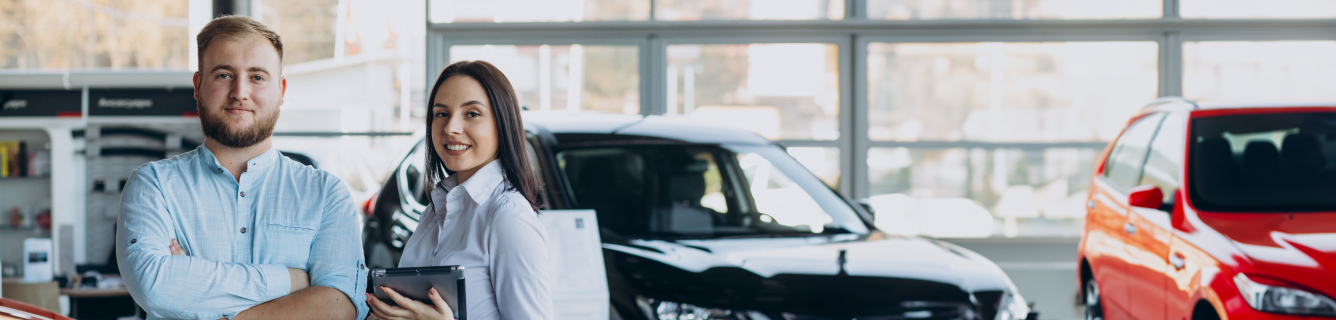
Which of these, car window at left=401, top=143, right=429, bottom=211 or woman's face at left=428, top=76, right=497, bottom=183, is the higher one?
woman's face at left=428, top=76, right=497, bottom=183

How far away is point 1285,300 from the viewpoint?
2.96 metres

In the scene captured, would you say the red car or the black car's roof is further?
the black car's roof

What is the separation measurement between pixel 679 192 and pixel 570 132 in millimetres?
460

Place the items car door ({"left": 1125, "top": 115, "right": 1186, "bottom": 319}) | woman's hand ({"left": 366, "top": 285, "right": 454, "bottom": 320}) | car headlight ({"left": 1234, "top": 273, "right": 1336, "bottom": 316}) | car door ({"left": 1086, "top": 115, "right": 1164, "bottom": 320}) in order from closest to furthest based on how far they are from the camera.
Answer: woman's hand ({"left": 366, "top": 285, "right": 454, "bottom": 320})
car headlight ({"left": 1234, "top": 273, "right": 1336, "bottom": 316})
car door ({"left": 1125, "top": 115, "right": 1186, "bottom": 319})
car door ({"left": 1086, "top": 115, "right": 1164, "bottom": 320})

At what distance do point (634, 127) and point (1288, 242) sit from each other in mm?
2310

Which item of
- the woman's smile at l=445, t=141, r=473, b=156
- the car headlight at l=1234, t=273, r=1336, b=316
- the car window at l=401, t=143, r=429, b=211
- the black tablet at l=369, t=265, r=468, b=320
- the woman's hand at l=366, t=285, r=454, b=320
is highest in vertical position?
the woman's smile at l=445, t=141, r=473, b=156

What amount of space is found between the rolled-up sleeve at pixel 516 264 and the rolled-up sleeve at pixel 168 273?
0.41 meters

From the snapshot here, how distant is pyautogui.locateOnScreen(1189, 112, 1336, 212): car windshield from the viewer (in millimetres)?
3697

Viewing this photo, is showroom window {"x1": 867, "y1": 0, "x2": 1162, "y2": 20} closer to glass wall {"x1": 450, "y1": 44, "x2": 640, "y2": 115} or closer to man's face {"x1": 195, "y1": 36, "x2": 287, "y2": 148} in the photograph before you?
glass wall {"x1": 450, "y1": 44, "x2": 640, "y2": 115}

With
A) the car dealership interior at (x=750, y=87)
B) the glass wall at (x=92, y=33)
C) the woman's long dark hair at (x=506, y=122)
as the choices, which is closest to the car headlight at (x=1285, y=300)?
the car dealership interior at (x=750, y=87)

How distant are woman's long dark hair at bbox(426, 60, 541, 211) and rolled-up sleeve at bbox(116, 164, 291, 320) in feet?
1.20

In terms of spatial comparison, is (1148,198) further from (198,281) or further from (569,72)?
(569,72)

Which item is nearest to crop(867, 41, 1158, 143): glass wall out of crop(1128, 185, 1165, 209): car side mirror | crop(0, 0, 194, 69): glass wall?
crop(1128, 185, 1165, 209): car side mirror

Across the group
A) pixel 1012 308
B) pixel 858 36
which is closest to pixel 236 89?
pixel 1012 308
